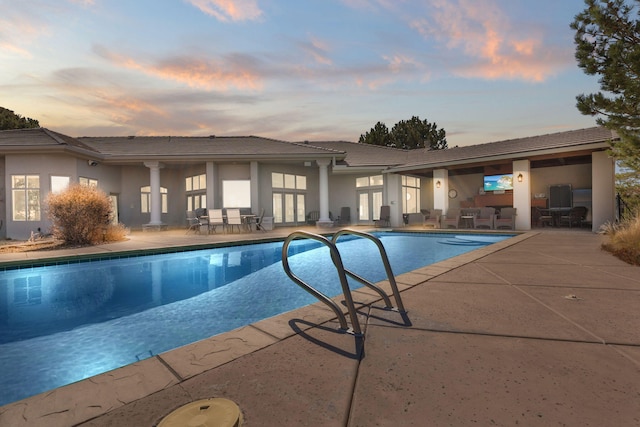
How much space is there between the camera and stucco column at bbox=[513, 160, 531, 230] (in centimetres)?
1228

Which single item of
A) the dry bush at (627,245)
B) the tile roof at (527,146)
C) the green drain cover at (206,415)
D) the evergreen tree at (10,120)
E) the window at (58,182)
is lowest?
the green drain cover at (206,415)

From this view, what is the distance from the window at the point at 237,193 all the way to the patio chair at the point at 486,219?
34.3 ft

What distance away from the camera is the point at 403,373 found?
1.70m

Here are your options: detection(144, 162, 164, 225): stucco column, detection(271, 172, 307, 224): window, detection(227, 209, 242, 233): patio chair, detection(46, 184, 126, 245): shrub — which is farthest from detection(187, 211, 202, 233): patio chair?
detection(271, 172, 307, 224): window

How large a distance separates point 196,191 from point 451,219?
12620 millimetres

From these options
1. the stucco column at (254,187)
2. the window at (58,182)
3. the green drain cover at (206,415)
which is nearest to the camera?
the green drain cover at (206,415)

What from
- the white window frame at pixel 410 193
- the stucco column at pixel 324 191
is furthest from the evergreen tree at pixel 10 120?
the white window frame at pixel 410 193

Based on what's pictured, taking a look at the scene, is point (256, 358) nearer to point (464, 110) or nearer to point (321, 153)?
point (321, 153)

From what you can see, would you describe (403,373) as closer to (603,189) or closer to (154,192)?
(603,189)

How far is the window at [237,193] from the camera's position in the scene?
1479cm

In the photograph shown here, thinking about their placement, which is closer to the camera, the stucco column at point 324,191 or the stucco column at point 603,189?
the stucco column at point 603,189

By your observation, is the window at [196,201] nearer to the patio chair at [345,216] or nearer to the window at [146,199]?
the window at [146,199]

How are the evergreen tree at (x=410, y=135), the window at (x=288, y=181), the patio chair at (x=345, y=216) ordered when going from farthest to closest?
the evergreen tree at (x=410, y=135), the patio chair at (x=345, y=216), the window at (x=288, y=181)

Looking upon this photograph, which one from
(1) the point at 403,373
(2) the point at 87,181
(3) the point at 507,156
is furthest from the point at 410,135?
(1) the point at 403,373
